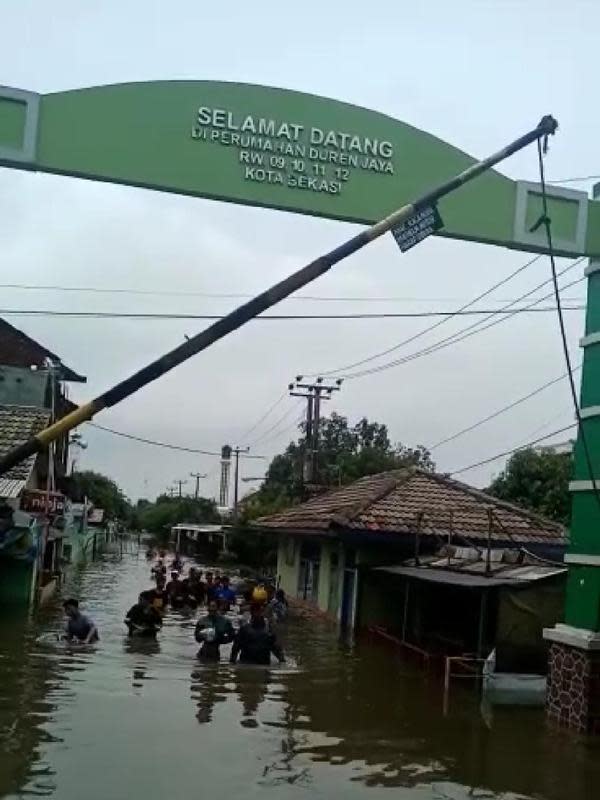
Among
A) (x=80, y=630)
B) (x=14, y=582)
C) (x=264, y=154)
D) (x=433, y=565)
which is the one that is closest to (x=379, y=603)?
(x=433, y=565)

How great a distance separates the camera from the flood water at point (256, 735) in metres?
9.92

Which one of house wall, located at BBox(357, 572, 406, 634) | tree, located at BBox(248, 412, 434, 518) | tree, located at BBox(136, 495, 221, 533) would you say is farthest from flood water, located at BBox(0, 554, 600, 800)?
tree, located at BBox(136, 495, 221, 533)

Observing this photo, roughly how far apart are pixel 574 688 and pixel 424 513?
11795mm

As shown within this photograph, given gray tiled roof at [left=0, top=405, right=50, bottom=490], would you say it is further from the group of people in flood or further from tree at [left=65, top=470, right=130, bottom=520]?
tree at [left=65, top=470, right=130, bottom=520]

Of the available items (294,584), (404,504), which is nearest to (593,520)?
(404,504)

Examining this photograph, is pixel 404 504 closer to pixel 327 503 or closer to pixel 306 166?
pixel 327 503

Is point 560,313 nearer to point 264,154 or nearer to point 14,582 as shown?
point 264,154

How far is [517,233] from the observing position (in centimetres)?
1311

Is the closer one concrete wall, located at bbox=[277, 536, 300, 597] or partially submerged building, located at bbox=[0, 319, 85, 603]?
partially submerged building, located at bbox=[0, 319, 85, 603]

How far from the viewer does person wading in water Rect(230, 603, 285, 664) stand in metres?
17.5

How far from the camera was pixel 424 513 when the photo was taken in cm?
2502

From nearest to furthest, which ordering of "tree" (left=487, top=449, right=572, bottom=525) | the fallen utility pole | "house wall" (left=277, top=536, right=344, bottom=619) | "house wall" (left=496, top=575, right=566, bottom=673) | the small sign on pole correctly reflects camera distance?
the fallen utility pole, the small sign on pole, "house wall" (left=496, top=575, right=566, bottom=673), "house wall" (left=277, top=536, right=344, bottom=619), "tree" (left=487, top=449, right=572, bottom=525)

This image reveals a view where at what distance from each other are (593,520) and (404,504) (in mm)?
12377

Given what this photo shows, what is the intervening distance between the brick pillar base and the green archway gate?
180 millimetres
